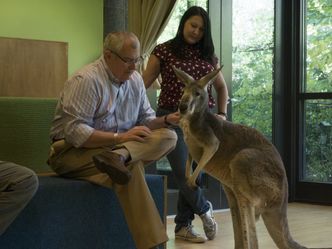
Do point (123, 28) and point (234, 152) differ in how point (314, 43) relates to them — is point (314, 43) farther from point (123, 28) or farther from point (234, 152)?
point (234, 152)

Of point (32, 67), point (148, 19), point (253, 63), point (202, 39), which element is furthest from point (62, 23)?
point (253, 63)

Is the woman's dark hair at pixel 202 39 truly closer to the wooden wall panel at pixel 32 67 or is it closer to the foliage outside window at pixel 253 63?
the wooden wall panel at pixel 32 67

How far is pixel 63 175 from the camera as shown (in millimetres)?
3141

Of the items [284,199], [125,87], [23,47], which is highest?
[23,47]

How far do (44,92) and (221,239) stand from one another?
1.87 metres

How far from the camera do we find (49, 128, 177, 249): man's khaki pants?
276 cm

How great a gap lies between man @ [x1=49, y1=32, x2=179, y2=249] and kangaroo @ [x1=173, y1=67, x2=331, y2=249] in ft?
0.74

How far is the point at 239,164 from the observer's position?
2.79 m

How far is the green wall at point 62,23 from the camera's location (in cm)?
486

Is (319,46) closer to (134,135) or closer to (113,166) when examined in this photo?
(134,135)

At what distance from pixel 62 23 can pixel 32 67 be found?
24.8 inches

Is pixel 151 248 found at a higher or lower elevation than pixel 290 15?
lower

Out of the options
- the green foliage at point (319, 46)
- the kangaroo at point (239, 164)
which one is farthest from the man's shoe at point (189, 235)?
the green foliage at point (319, 46)

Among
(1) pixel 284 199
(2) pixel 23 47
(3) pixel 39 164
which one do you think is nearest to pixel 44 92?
(2) pixel 23 47
